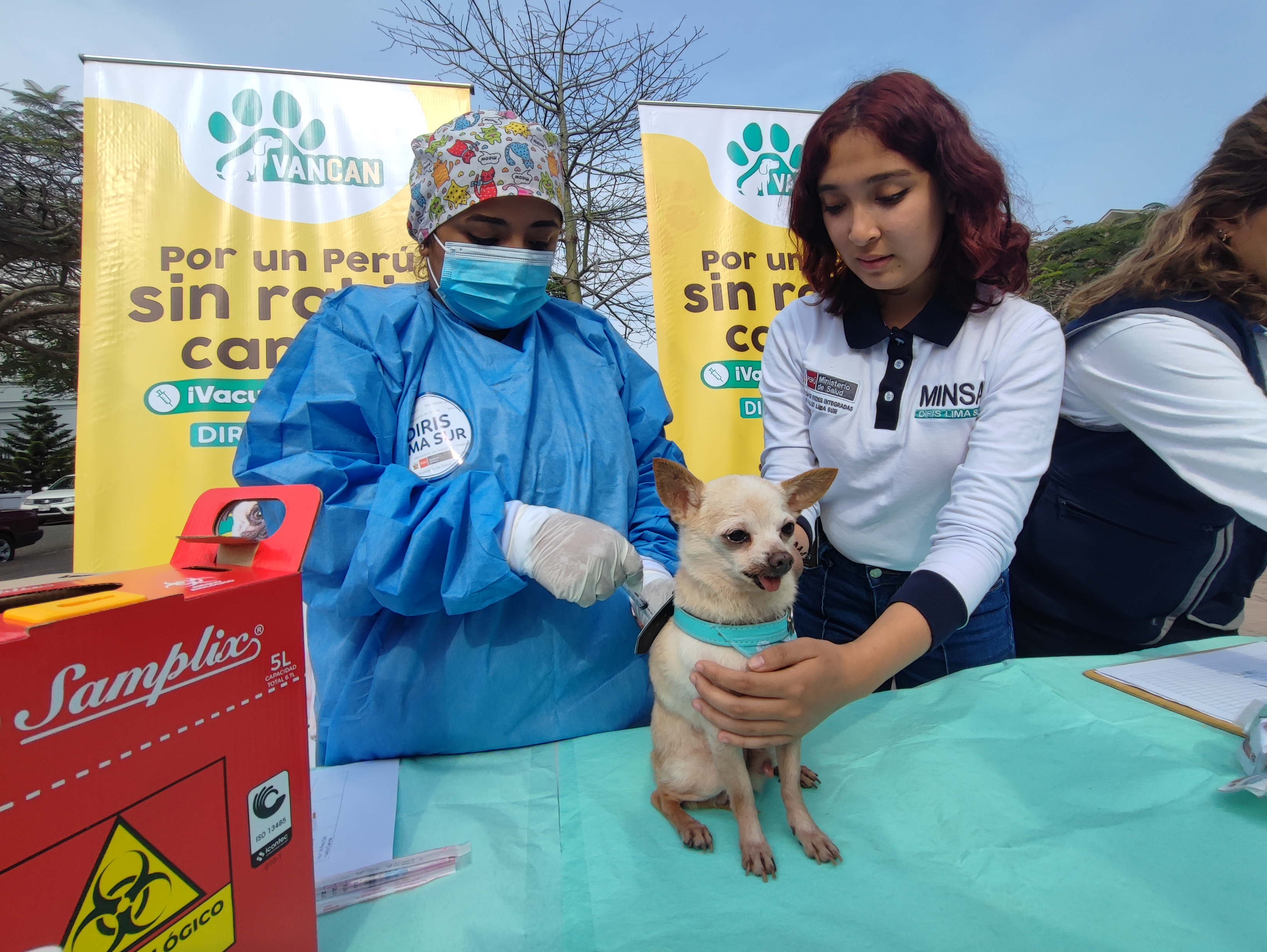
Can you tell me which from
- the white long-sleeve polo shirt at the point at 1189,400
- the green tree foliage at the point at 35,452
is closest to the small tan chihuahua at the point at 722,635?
the white long-sleeve polo shirt at the point at 1189,400

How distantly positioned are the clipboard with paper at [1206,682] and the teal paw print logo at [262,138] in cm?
441

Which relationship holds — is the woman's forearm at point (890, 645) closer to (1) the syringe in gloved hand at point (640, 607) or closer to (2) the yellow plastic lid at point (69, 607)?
(1) the syringe in gloved hand at point (640, 607)

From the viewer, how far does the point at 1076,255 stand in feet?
30.3

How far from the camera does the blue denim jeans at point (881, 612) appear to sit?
182 centimetres

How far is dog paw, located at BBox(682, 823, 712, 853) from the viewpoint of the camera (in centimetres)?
115

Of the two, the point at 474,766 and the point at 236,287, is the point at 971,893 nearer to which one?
the point at 474,766

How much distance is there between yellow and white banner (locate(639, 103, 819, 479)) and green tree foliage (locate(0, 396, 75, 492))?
25.0 metres

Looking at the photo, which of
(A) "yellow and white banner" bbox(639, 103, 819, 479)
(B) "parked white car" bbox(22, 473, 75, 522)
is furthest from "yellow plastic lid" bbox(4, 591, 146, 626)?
(B) "parked white car" bbox(22, 473, 75, 522)

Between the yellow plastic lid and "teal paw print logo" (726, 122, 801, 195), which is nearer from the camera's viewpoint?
the yellow plastic lid

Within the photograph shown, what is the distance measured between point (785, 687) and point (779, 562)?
222 millimetres

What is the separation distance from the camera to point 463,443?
1479 millimetres

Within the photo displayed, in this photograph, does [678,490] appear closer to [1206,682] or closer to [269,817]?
[269,817]

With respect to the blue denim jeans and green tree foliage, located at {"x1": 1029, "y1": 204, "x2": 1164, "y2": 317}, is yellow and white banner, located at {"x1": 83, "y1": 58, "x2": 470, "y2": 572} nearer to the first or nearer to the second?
the blue denim jeans

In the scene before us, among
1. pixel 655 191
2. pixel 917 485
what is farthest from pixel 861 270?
pixel 655 191
